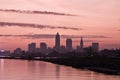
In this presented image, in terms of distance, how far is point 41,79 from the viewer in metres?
52.9

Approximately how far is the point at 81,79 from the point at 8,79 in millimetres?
10738

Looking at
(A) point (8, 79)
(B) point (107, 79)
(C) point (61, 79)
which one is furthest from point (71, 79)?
(A) point (8, 79)

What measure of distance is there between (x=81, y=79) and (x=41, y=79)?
19.5 ft

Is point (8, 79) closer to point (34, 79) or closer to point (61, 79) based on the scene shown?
point (34, 79)

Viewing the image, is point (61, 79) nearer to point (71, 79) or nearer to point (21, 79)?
point (71, 79)

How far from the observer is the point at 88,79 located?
176ft

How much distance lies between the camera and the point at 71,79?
174 ft

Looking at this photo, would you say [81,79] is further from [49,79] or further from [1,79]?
[1,79]

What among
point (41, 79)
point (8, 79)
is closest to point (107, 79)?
point (41, 79)

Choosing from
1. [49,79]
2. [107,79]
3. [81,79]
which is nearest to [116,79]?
[107,79]

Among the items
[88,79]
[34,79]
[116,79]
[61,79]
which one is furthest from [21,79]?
[116,79]

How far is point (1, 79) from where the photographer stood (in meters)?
52.6

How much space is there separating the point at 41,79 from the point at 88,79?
6.97 metres

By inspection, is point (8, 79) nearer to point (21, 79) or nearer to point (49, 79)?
point (21, 79)
